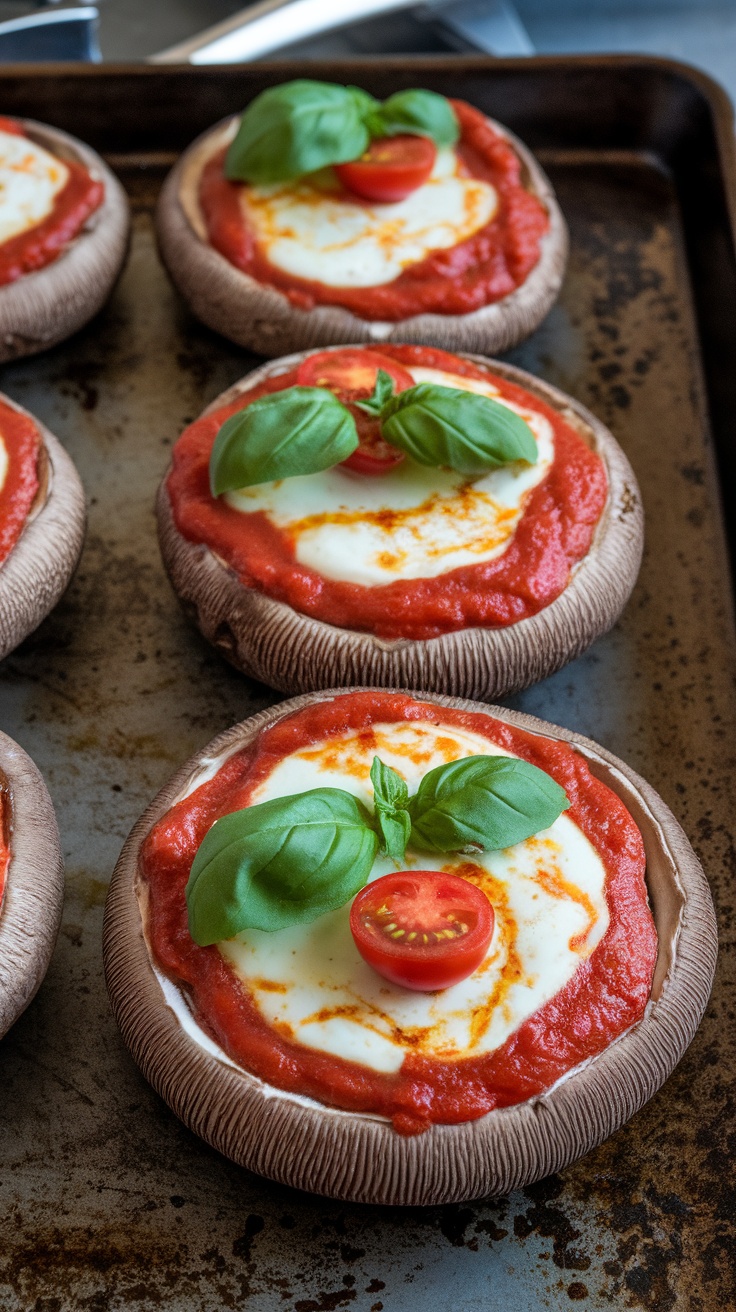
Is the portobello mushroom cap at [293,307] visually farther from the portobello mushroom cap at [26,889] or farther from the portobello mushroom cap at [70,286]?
the portobello mushroom cap at [26,889]

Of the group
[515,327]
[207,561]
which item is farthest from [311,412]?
[515,327]

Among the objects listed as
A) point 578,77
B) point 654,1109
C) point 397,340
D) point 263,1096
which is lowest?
point 654,1109

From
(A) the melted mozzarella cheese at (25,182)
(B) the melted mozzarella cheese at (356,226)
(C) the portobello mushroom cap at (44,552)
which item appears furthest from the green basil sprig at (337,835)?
(A) the melted mozzarella cheese at (25,182)

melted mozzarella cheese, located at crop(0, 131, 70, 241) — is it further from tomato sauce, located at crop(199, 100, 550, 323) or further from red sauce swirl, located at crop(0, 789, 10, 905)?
red sauce swirl, located at crop(0, 789, 10, 905)

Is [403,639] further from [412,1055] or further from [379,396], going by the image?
[412,1055]

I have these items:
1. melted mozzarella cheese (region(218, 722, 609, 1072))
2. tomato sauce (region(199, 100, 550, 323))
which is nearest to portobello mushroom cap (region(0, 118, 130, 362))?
tomato sauce (region(199, 100, 550, 323))

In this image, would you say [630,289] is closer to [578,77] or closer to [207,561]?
[578,77]
